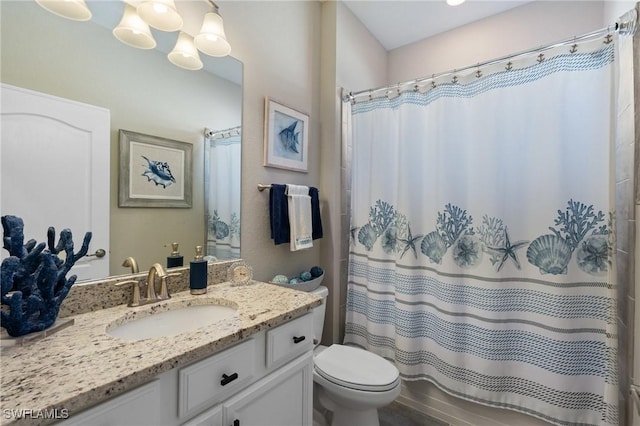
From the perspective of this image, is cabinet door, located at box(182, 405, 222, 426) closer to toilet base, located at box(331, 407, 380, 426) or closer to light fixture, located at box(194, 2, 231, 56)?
toilet base, located at box(331, 407, 380, 426)

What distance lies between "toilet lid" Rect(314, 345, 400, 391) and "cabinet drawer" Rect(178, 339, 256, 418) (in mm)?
632

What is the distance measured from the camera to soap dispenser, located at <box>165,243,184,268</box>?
1.21 m

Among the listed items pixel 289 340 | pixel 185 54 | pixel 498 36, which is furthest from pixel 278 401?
pixel 498 36

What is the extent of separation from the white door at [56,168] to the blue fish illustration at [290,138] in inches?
34.8

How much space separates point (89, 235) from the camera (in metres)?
0.91

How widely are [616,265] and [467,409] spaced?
3.49 ft

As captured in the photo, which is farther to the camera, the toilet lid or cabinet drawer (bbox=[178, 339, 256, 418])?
the toilet lid

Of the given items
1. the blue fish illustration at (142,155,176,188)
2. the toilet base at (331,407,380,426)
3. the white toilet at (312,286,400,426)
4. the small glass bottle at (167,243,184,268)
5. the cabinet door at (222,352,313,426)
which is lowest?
the toilet base at (331,407,380,426)

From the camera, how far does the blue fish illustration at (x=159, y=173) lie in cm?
114

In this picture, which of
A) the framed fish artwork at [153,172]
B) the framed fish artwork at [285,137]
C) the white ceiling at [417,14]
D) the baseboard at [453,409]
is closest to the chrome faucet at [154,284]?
the framed fish artwork at [153,172]

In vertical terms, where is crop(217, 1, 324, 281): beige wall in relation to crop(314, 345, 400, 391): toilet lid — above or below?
above

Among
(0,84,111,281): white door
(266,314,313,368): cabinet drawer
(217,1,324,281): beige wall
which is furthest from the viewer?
(217,1,324,281): beige wall

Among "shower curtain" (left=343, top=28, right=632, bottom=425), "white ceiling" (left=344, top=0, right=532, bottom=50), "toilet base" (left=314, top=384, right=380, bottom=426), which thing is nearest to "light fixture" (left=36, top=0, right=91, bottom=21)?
"shower curtain" (left=343, top=28, right=632, bottom=425)

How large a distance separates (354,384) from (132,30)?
171cm
